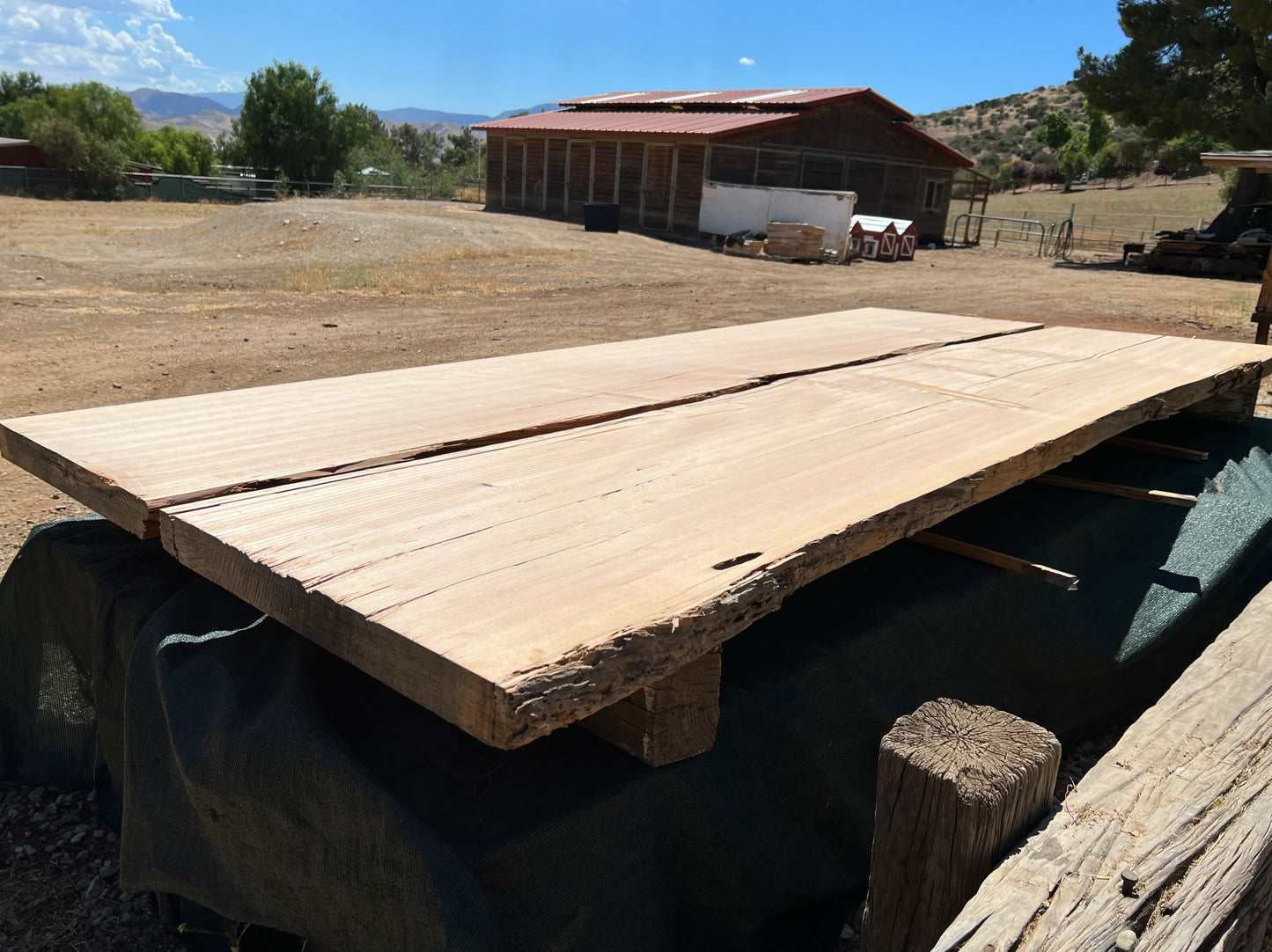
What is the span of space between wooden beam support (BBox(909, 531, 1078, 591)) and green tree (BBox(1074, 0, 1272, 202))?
24.3m

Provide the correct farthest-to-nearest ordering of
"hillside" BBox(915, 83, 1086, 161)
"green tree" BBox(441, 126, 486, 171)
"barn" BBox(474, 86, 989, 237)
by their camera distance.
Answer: "hillside" BBox(915, 83, 1086, 161) → "green tree" BBox(441, 126, 486, 171) → "barn" BBox(474, 86, 989, 237)

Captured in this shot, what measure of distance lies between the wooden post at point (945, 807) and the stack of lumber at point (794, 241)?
21389mm

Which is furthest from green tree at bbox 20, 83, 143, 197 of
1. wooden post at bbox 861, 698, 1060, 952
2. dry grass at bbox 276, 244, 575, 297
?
wooden post at bbox 861, 698, 1060, 952

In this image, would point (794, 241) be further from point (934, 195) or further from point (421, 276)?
point (934, 195)

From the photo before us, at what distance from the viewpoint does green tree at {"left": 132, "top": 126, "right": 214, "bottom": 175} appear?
54.2m

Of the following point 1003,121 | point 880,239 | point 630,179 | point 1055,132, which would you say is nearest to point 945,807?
point 880,239

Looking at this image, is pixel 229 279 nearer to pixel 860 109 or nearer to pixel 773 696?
pixel 773 696

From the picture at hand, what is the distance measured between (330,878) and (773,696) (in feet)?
3.47

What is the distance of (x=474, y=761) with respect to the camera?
1998 millimetres

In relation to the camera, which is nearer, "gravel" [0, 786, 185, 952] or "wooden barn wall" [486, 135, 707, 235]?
"gravel" [0, 786, 185, 952]

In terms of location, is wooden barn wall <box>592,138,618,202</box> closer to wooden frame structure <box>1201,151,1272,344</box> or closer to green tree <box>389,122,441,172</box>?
wooden frame structure <box>1201,151,1272,344</box>

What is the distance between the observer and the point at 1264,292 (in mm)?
8875

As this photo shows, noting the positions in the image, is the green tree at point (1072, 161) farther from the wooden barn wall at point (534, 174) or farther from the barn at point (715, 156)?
the wooden barn wall at point (534, 174)

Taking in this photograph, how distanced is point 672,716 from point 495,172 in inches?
1354
